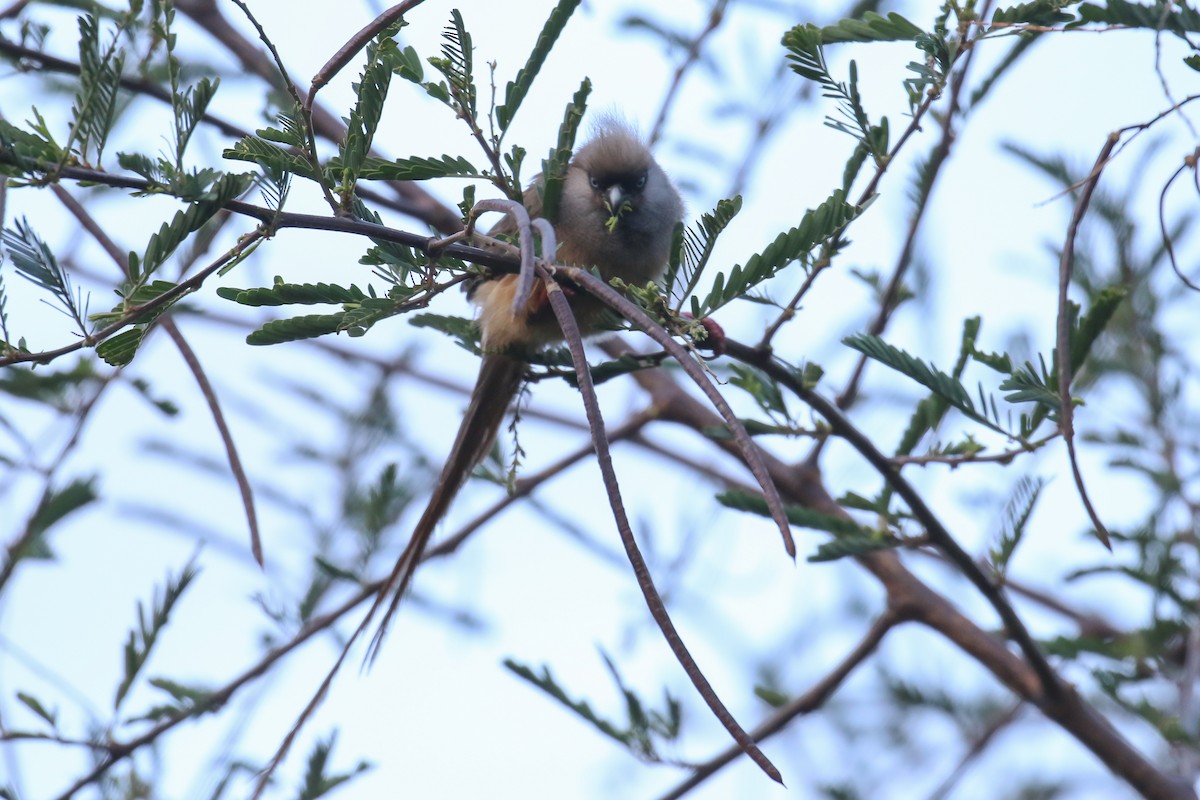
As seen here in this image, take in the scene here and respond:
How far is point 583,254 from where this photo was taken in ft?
11.8

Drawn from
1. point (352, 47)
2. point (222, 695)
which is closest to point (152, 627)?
point (222, 695)

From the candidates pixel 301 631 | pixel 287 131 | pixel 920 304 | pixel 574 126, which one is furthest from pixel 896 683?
pixel 287 131

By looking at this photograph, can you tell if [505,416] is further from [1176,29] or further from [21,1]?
[1176,29]

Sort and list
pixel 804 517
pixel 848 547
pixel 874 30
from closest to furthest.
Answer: pixel 874 30
pixel 848 547
pixel 804 517

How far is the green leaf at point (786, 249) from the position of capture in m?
2.03

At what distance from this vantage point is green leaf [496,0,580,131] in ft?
6.81

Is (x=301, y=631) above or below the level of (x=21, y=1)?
below

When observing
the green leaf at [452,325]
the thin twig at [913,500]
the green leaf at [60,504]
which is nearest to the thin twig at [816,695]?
the thin twig at [913,500]

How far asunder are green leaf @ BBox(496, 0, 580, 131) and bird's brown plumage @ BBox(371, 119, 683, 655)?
1269 mm

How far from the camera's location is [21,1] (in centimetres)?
308

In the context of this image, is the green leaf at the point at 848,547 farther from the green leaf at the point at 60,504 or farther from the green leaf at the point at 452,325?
the green leaf at the point at 60,504

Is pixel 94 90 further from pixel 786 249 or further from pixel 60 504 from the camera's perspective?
pixel 60 504

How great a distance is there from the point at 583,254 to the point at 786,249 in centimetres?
161

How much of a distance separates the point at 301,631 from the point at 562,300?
7.53 feet
